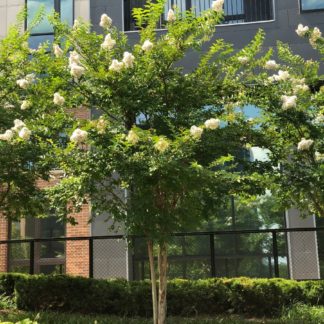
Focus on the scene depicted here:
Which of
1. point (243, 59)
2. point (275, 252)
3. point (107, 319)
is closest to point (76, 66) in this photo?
point (243, 59)

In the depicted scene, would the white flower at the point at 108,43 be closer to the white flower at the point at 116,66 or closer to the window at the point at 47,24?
the white flower at the point at 116,66

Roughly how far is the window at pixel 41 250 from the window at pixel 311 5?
27.7 feet

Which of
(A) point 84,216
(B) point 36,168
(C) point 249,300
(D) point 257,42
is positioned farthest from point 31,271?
(D) point 257,42

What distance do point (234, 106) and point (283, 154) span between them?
1095 mm

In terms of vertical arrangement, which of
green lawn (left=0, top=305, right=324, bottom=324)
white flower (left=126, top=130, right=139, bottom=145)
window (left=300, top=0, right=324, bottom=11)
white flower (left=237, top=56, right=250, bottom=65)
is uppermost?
window (left=300, top=0, right=324, bottom=11)

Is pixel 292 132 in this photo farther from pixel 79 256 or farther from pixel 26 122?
pixel 79 256

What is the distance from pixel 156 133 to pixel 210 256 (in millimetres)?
5195

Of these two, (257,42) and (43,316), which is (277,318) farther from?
(257,42)

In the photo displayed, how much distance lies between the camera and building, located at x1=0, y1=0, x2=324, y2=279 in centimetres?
1177

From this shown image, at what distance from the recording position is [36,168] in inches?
307

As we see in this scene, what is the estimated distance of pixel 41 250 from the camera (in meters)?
12.6

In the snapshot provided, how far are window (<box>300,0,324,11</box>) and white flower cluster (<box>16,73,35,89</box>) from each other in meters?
8.14

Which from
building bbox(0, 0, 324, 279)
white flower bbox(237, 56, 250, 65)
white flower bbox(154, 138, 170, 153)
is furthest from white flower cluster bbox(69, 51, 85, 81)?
building bbox(0, 0, 324, 279)

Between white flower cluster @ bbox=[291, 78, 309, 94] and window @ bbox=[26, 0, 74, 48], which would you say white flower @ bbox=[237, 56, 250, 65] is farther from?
window @ bbox=[26, 0, 74, 48]
